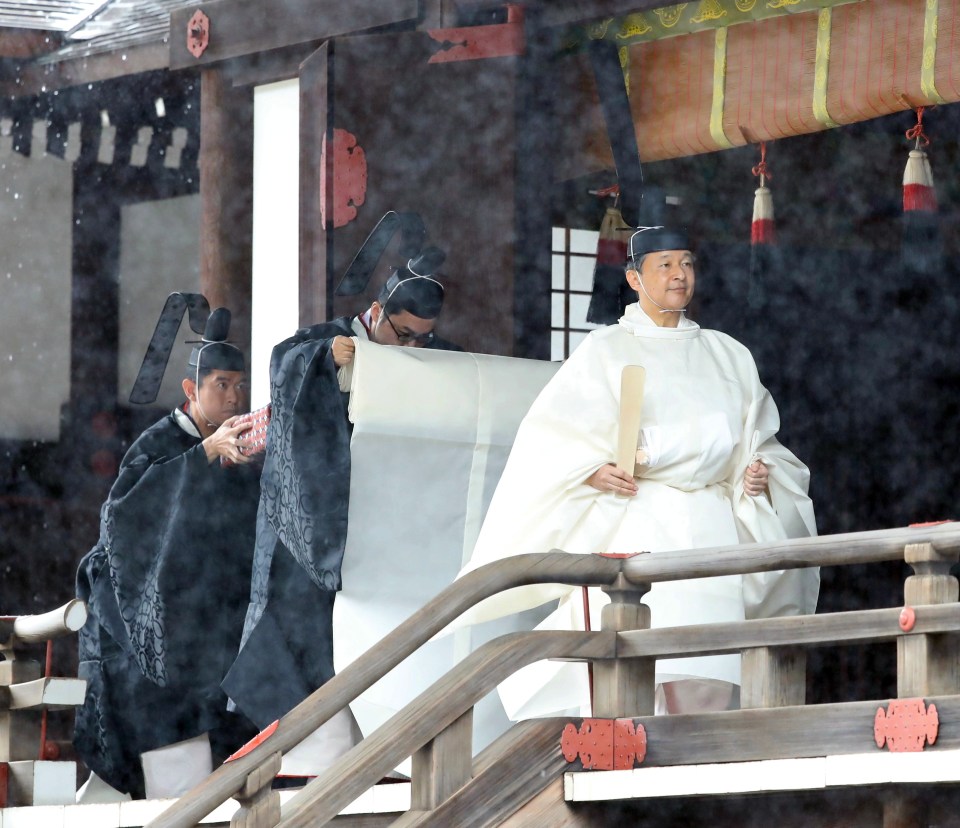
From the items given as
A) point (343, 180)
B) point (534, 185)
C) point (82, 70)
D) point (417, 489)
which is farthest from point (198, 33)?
point (417, 489)

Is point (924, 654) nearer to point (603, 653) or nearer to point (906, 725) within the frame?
point (906, 725)

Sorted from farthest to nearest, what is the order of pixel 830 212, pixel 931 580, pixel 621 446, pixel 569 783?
pixel 830 212
pixel 621 446
pixel 569 783
pixel 931 580

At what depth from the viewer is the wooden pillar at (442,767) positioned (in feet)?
17.2

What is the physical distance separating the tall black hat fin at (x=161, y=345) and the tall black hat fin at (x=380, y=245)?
780 millimetres

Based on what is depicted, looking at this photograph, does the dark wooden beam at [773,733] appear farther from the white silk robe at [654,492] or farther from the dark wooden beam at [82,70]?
the dark wooden beam at [82,70]

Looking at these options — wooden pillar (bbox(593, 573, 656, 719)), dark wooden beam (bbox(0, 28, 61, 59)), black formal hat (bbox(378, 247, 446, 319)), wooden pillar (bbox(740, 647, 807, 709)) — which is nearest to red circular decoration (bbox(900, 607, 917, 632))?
wooden pillar (bbox(740, 647, 807, 709))

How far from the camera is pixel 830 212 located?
9.05 m

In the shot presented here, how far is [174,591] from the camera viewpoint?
7.14 metres

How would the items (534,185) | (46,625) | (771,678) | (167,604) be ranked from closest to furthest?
(771,678)
(46,625)
(167,604)
(534,185)

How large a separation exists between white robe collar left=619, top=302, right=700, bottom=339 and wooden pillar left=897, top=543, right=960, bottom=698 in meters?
1.43

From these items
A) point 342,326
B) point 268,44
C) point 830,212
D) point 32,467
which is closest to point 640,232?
point 342,326

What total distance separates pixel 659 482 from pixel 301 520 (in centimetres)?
119

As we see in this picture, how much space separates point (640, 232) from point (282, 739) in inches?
77.0

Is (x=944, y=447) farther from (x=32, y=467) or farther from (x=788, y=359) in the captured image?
(x=32, y=467)
